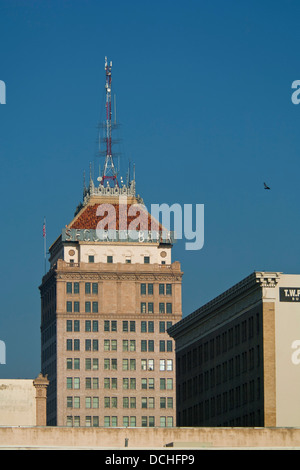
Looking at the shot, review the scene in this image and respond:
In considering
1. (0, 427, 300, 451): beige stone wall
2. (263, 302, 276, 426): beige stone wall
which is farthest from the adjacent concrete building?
(0, 427, 300, 451): beige stone wall

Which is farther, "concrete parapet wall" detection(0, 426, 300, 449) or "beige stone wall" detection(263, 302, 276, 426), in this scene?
"beige stone wall" detection(263, 302, 276, 426)

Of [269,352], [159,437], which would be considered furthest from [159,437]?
[269,352]

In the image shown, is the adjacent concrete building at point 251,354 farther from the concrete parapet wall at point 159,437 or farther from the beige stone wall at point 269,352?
the concrete parapet wall at point 159,437

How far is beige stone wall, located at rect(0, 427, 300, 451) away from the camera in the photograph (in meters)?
136

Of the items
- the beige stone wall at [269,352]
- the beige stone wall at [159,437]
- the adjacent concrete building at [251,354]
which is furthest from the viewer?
the adjacent concrete building at [251,354]

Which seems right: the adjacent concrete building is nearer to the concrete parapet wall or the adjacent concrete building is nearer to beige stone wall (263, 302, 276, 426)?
beige stone wall (263, 302, 276, 426)

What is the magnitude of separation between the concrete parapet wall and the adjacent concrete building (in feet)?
22.1

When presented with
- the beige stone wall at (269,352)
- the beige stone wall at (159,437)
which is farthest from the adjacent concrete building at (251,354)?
the beige stone wall at (159,437)

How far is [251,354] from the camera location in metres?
150

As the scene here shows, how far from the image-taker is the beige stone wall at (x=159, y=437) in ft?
447

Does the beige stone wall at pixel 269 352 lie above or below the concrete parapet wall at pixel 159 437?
above

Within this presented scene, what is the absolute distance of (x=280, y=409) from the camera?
473ft

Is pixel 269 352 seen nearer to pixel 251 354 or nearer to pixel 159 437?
pixel 251 354
